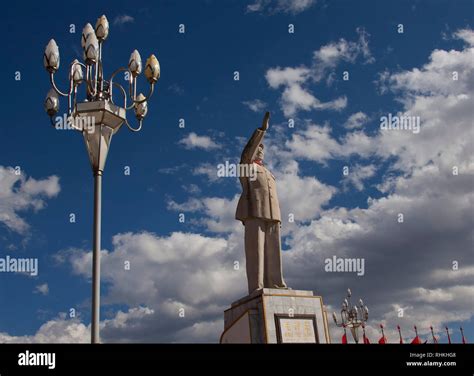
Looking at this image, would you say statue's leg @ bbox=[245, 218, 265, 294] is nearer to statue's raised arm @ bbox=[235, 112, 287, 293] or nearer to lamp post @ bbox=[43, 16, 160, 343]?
statue's raised arm @ bbox=[235, 112, 287, 293]

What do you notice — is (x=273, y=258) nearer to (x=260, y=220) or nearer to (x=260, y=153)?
(x=260, y=220)

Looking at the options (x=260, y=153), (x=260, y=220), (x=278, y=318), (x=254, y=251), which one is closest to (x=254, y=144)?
(x=260, y=153)

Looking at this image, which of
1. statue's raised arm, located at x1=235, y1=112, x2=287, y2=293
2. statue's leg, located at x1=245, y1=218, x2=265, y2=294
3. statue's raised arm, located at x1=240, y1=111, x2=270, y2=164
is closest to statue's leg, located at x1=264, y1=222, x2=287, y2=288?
statue's raised arm, located at x1=235, y1=112, x2=287, y2=293

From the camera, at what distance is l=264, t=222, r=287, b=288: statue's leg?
15.2 metres

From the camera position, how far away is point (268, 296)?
1416cm

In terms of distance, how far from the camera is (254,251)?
15.1 m
